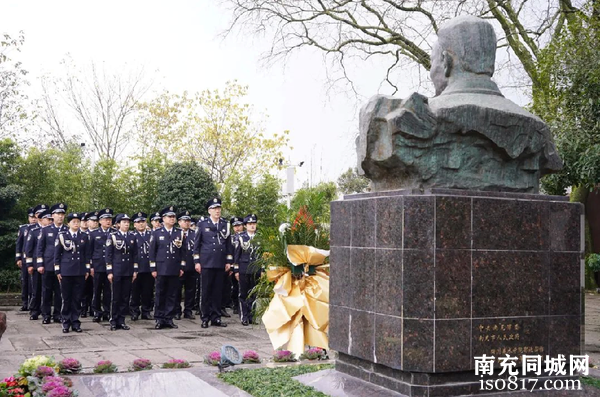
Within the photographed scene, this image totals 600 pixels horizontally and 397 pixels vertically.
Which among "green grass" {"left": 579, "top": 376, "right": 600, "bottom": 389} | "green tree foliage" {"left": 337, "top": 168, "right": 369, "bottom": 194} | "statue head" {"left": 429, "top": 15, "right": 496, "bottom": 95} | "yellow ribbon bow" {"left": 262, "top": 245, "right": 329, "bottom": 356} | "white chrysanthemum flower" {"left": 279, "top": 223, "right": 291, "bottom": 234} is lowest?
"green grass" {"left": 579, "top": 376, "right": 600, "bottom": 389}

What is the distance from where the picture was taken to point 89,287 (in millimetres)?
13125

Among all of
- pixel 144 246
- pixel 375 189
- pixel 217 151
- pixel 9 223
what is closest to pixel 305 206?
pixel 375 189

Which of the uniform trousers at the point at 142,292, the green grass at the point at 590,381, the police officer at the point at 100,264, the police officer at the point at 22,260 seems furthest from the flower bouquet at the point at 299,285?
the police officer at the point at 22,260

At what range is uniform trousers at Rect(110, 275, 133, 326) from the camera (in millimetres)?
11125

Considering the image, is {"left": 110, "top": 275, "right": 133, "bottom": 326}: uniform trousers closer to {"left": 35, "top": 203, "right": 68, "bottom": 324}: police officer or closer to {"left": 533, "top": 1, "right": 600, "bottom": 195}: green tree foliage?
{"left": 35, "top": 203, "right": 68, "bottom": 324}: police officer

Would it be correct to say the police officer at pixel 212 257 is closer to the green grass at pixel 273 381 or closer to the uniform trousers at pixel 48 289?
the uniform trousers at pixel 48 289

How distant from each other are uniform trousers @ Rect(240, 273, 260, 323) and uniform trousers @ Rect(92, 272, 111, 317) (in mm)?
2359

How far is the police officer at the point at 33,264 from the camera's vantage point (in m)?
12.4

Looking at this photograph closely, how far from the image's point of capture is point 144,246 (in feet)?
41.7

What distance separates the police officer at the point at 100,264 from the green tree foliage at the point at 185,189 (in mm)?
3300

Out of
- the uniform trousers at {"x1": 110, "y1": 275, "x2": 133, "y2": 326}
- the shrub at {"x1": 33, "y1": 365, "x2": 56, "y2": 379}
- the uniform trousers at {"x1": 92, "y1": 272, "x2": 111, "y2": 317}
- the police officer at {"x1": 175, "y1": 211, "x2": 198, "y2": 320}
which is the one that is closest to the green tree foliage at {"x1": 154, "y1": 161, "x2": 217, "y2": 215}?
the police officer at {"x1": 175, "y1": 211, "x2": 198, "y2": 320}

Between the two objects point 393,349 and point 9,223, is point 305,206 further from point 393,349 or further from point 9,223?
point 9,223

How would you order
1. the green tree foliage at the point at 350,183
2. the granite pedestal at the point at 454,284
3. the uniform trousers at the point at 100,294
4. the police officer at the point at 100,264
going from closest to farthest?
the granite pedestal at the point at 454,284, the police officer at the point at 100,264, the uniform trousers at the point at 100,294, the green tree foliage at the point at 350,183

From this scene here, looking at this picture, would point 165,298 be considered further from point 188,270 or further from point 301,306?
point 301,306
